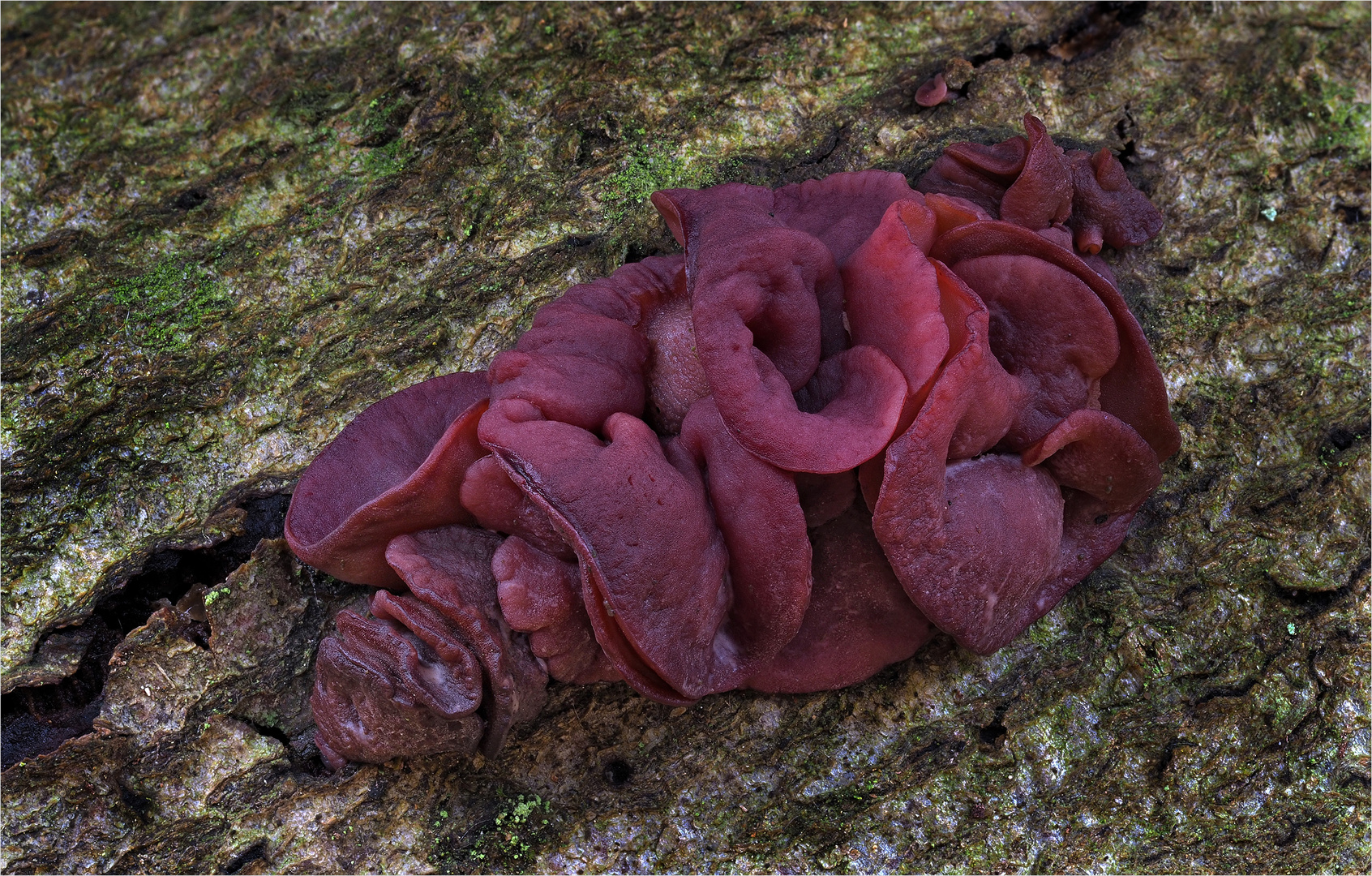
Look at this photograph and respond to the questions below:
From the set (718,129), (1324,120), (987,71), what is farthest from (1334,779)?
(718,129)

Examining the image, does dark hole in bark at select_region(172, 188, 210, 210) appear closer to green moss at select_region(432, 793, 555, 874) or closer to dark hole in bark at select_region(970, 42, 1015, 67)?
green moss at select_region(432, 793, 555, 874)

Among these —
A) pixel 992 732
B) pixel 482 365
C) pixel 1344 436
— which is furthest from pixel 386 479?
pixel 1344 436

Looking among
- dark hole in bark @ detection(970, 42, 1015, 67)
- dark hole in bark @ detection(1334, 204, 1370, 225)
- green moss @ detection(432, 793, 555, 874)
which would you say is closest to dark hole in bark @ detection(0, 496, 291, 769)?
green moss @ detection(432, 793, 555, 874)

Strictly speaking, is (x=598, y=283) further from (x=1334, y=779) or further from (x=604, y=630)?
(x=1334, y=779)

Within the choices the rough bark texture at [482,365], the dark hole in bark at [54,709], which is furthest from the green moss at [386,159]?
the dark hole in bark at [54,709]

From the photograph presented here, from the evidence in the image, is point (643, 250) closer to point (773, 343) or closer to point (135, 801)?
point (773, 343)

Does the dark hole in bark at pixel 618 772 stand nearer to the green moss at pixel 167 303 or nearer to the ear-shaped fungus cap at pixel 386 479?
the ear-shaped fungus cap at pixel 386 479
